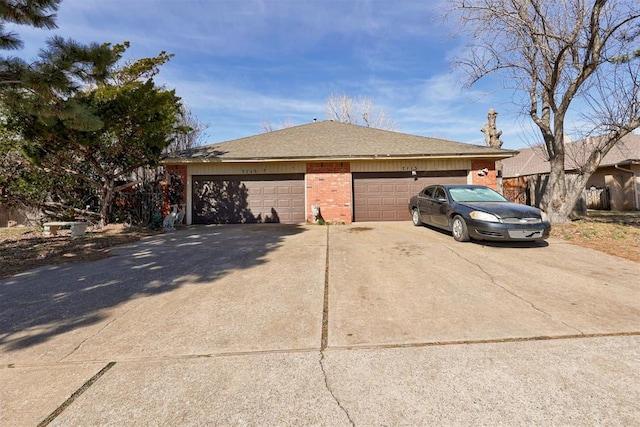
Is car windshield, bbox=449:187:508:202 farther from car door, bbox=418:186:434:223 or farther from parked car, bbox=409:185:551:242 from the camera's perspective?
car door, bbox=418:186:434:223

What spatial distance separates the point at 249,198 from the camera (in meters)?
12.2

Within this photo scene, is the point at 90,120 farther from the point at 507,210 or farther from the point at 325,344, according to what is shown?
the point at 507,210

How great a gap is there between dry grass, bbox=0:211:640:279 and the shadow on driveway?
69cm

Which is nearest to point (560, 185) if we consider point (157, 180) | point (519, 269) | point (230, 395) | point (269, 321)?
point (519, 269)

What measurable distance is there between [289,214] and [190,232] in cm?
386

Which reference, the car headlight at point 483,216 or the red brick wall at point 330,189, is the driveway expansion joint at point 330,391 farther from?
the red brick wall at point 330,189

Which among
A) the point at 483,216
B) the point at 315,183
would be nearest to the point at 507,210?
the point at 483,216

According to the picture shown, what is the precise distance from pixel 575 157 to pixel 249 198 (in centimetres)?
2062

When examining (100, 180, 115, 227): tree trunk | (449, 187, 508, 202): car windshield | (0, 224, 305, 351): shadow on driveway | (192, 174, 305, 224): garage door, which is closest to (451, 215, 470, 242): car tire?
(449, 187, 508, 202): car windshield

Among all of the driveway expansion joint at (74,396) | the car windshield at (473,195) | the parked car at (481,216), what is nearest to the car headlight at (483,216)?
the parked car at (481,216)

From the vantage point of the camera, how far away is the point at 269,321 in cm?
318

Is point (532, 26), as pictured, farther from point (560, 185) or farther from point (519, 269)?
point (519, 269)

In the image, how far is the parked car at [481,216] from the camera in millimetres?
6395

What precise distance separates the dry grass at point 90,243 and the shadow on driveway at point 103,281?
69 centimetres
